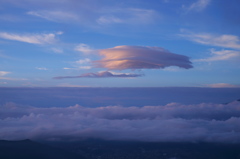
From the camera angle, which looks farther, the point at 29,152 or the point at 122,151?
the point at 122,151

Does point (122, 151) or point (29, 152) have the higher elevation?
point (29, 152)

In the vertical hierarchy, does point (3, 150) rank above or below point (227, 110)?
below

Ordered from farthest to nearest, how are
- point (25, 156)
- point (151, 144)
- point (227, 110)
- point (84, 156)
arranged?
point (227, 110), point (151, 144), point (84, 156), point (25, 156)

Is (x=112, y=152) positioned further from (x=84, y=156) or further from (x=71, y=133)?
(x=71, y=133)

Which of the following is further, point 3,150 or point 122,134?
point 122,134

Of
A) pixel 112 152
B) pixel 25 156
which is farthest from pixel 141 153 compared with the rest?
pixel 25 156

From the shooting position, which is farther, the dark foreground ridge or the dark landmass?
the dark foreground ridge

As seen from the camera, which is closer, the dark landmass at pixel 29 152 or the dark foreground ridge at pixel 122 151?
the dark landmass at pixel 29 152

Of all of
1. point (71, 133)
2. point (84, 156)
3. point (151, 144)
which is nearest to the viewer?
point (84, 156)
